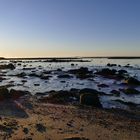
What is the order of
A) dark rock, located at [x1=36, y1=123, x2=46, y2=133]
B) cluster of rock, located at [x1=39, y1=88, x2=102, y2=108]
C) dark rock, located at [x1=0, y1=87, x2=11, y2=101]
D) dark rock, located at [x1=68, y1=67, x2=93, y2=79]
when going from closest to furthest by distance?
dark rock, located at [x1=36, y1=123, x2=46, y2=133]
cluster of rock, located at [x1=39, y1=88, x2=102, y2=108]
dark rock, located at [x1=0, y1=87, x2=11, y2=101]
dark rock, located at [x1=68, y1=67, x2=93, y2=79]

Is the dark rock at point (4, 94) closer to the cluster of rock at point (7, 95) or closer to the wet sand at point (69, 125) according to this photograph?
the cluster of rock at point (7, 95)

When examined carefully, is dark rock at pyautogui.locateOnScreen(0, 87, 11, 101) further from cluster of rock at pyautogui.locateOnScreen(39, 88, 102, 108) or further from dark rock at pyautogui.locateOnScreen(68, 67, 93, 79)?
dark rock at pyautogui.locateOnScreen(68, 67, 93, 79)

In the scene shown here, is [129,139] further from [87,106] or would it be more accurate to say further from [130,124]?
[87,106]

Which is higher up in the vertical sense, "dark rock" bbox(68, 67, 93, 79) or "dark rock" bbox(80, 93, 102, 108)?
"dark rock" bbox(80, 93, 102, 108)

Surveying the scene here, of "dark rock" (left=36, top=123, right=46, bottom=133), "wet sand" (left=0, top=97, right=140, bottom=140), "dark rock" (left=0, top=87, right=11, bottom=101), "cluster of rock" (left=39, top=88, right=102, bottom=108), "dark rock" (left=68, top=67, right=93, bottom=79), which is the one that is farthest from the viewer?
"dark rock" (left=68, top=67, right=93, bottom=79)

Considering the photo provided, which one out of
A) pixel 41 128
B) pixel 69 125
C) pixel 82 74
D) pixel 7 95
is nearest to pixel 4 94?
pixel 7 95

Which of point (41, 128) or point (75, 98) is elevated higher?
point (41, 128)

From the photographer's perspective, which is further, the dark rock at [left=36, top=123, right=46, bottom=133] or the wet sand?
the dark rock at [left=36, top=123, right=46, bottom=133]

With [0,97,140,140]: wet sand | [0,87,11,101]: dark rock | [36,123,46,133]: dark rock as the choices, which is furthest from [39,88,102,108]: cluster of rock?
[36,123,46,133]: dark rock

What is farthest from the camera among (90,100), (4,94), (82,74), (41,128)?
(82,74)

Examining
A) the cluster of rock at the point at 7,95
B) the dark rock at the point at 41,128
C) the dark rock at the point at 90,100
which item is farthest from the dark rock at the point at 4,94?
the dark rock at the point at 41,128

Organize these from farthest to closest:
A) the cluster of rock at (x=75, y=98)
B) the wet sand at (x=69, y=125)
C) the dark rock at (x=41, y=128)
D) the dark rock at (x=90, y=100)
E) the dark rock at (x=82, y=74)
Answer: the dark rock at (x=82, y=74) < the cluster of rock at (x=75, y=98) < the dark rock at (x=90, y=100) < the dark rock at (x=41, y=128) < the wet sand at (x=69, y=125)

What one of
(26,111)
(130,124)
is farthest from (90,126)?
(26,111)

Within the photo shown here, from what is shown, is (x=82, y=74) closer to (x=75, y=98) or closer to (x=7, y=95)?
(x=75, y=98)
